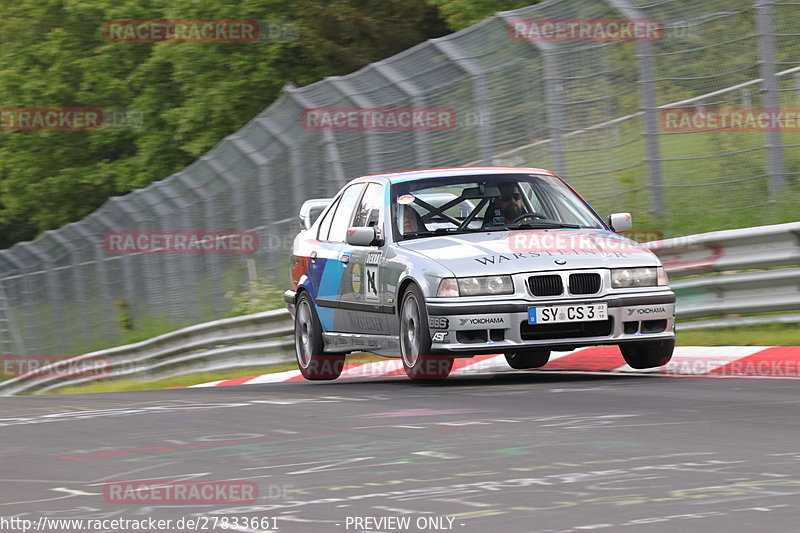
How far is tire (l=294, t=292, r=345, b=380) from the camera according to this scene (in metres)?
12.8

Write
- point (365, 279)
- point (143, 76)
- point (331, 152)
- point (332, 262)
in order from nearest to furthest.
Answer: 1. point (365, 279)
2. point (332, 262)
3. point (331, 152)
4. point (143, 76)

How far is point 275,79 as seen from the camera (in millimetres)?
43750

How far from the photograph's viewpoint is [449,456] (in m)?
6.34

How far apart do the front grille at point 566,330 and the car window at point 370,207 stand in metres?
2.08

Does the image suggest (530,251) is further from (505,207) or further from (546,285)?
(505,207)

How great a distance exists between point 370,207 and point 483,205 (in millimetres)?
1058

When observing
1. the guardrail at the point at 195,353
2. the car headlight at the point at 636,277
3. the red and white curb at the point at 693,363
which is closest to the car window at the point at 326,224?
the red and white curb at the point at 693,363

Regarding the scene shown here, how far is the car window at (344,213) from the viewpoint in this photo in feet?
41.1

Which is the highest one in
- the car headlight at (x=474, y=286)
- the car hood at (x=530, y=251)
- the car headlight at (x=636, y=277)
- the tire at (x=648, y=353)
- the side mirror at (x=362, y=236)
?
the side mirror at (x=362, y=236)

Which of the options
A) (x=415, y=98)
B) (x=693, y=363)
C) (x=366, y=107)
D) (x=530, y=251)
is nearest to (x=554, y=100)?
(x=415, y=98)

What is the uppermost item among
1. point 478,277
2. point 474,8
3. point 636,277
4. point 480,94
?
point 474,8

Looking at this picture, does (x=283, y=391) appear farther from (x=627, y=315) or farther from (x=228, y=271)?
(x=228, y=271)

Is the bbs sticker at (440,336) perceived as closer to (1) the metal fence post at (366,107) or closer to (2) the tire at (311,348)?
(2) the tire at (311,348)

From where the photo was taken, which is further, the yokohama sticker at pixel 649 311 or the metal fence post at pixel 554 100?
the metal fence post at pixel 554 100
